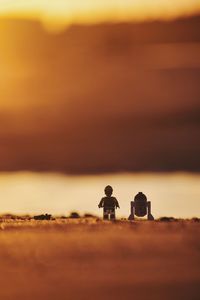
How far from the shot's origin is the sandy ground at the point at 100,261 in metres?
13.9

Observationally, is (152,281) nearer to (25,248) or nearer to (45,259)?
(45,259)

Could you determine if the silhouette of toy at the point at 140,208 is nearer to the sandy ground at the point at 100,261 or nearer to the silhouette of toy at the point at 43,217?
the silhouette of toy at the point at 43,217

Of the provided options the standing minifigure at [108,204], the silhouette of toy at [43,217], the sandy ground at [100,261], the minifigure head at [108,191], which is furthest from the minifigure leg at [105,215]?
the sandy ground at [100,261]

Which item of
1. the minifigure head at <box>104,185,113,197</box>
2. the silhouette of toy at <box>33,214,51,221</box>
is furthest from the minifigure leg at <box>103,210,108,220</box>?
the silhouette of toy at <box>33,214,51,221</box>

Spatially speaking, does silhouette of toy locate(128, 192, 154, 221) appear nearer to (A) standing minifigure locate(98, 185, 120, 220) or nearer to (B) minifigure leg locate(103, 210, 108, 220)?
(A) standing minifigure locate(98, 185, 120, 220)

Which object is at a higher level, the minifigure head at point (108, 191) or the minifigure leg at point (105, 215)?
the minifigure head at point (108, 191)

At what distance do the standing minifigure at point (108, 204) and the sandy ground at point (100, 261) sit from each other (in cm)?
406

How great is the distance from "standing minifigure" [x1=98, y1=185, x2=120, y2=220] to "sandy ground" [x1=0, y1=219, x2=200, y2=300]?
406 cm

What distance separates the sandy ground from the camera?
1387cm

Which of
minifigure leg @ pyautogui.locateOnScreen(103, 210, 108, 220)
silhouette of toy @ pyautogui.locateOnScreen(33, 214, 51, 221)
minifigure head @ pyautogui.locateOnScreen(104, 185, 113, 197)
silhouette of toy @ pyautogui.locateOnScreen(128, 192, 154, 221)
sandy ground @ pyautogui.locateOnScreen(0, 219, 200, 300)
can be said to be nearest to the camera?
sandy ground @ pyautogui.locateOnScreen(0, 219, 200, 300)

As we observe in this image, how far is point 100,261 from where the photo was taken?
18.1 meters

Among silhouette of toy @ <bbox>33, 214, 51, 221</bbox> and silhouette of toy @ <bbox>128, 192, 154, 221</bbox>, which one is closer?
silhouette of toy @ <bbox>33, 214, 51, 221</bbox>

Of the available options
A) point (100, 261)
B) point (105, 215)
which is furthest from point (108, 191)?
point (100, 261)

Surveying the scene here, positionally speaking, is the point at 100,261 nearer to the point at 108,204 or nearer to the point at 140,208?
the point at 140,208
